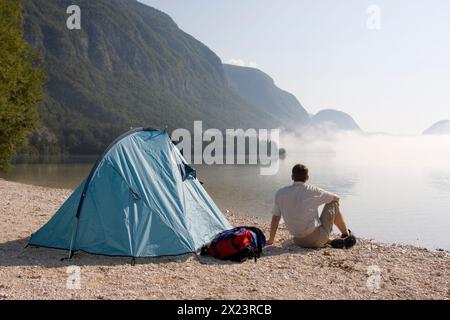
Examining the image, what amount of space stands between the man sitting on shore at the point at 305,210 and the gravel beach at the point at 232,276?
38 cm

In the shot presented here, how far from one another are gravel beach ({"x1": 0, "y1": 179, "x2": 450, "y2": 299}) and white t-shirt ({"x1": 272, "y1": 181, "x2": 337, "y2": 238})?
710 millimetres

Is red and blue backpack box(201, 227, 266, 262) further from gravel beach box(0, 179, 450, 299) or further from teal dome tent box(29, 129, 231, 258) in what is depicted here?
teal dome tent box(29, 129, 231, 258)

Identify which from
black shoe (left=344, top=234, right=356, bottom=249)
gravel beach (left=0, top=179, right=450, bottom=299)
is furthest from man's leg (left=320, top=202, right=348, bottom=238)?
black shoe (left=344, top=234, right=356, bottom=249)

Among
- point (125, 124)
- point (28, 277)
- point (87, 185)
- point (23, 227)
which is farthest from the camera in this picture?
point (125, 124)

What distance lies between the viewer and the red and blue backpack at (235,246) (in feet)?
31.7

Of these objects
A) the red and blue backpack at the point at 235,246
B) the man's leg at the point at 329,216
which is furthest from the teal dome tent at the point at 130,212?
the man's leg at the point at 329,216

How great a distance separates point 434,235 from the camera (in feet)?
84.0

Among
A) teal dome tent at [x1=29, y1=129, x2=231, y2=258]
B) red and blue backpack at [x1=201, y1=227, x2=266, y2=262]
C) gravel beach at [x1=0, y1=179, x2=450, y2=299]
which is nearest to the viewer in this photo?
gravel beach at [x1=0, y1=179, x2=450, y2=299]

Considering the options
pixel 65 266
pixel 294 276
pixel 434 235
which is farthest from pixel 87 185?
pixel 434 235

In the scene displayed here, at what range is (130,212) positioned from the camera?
9.66 metres

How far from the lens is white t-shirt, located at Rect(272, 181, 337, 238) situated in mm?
10414

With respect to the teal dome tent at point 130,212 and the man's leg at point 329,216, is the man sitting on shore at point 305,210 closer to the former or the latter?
the man's leg at point 329,216
